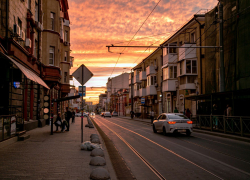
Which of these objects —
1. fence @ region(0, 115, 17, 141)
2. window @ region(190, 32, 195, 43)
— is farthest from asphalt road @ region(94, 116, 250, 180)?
window @ region(190, 32, 195, 43)

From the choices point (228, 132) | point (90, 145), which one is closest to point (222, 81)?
point (228, 132)

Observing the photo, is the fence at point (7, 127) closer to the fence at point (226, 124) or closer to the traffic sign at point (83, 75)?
the traffic sign at point (83, 75)

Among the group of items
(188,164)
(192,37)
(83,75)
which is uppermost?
(192,37)

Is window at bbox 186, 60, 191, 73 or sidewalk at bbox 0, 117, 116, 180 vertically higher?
window at bbox 186, 60, 191, 73

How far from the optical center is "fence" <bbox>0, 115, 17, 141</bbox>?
1091cm

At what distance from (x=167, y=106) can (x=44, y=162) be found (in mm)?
38614

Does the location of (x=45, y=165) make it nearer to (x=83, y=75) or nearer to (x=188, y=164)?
(x=188, y=164)

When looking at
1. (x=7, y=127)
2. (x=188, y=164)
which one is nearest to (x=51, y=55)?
(x=7, y=127)

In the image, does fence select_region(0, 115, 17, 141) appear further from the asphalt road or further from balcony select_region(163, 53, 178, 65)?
balcony select_region(163, 53, 178, 65)

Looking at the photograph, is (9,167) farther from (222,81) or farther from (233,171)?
(222,81)

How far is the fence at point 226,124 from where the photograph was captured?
640 inches

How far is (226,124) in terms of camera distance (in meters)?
18.7

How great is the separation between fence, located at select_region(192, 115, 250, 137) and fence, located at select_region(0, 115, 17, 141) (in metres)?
12.0

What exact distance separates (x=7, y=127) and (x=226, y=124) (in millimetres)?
13379
